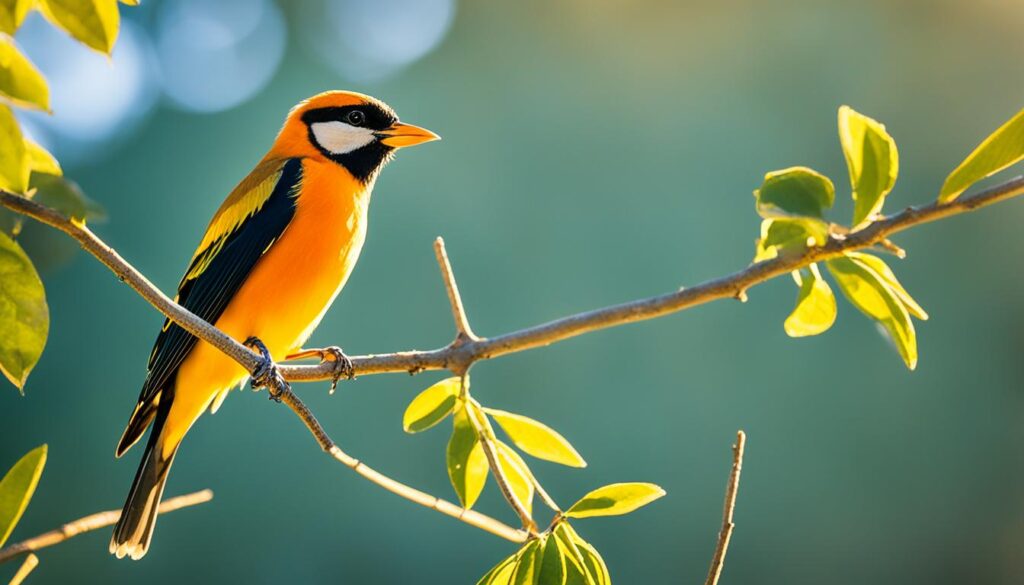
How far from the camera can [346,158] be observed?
3.50m

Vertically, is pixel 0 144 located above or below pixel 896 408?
below

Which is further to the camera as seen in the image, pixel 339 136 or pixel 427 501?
pixel 339 136

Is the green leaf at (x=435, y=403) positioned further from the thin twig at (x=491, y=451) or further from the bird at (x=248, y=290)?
the bird at (x=248, y=290)

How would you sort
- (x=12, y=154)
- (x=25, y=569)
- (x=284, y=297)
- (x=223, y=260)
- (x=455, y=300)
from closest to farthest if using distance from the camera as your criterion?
(x=12, y=154) → (x=25, y=569) → (x=455, y=300) → (x=284, y=297) → (x=223, y=260)

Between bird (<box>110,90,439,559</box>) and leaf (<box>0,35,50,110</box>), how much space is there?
1732 millimetres

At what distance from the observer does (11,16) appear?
1.06m

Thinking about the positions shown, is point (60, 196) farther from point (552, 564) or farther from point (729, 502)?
point (729, 502)

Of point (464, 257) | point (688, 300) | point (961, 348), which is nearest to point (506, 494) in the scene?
point (688, 300)

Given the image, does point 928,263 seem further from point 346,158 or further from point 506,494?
point 506,494

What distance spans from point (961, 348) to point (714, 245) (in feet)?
10.5

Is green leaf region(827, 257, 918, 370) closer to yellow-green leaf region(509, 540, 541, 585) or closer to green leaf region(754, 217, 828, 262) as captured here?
green leaf region(754, 217, 828, 262)

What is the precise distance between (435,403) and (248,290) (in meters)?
1.43

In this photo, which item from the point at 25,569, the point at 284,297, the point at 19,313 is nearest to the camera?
the point at 19,313

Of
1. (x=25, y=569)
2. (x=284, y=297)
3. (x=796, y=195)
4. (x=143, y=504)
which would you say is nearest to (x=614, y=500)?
(x=796, y=195)
